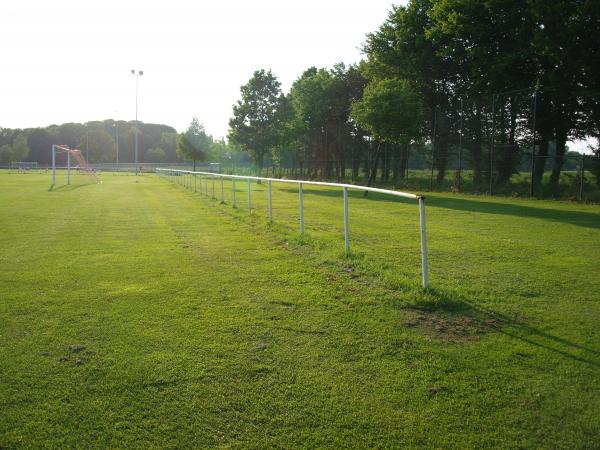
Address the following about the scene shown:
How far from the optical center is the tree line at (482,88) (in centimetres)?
2181

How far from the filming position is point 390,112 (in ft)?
82.3

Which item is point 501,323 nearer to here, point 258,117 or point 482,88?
point 482,88

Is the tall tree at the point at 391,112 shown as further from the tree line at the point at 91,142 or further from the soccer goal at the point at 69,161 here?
the tree line at the point at 91,142

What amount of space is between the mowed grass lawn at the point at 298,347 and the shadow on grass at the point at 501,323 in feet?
0.07

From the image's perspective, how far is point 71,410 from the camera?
3008 mm

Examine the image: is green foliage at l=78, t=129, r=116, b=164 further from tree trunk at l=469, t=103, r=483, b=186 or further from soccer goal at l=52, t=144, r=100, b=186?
tree trunk at l=469, t=103, r=483, b=186

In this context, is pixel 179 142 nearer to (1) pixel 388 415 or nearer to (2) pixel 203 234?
(2) pixel 203 234

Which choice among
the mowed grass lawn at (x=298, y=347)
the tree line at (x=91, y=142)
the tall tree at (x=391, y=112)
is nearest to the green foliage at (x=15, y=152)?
the tree line at (x=91, y=142)

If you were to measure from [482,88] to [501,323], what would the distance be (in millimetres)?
27250

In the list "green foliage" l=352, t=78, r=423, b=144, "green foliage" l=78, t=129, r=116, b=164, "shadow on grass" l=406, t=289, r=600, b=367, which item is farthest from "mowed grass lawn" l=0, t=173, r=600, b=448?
"green foliage" l=78, t=129, r=116, b=164

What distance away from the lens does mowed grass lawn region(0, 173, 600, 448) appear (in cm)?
286

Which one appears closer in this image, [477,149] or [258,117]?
[477,149]

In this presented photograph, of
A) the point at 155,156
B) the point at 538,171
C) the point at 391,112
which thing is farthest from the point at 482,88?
the point at 155,156

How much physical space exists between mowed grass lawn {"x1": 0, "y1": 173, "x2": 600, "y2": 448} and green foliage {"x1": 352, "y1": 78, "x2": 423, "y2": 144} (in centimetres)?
1745
